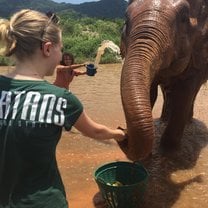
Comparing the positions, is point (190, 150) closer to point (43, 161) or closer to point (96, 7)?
point (43, 161)

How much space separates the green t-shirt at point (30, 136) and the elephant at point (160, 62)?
3.90ft

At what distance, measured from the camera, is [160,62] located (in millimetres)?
4637

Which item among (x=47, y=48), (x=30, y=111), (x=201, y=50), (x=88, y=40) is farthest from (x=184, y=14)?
(x=88, y=40)

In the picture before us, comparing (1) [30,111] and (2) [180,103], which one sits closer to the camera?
(1) [30,111]

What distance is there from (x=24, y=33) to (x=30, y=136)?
52 cm

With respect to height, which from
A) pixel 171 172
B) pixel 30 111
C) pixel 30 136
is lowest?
pixel 171 172

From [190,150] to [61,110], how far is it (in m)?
4.20

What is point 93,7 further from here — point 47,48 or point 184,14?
point 47,48

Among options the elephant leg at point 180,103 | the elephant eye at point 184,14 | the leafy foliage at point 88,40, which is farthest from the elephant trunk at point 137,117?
the leafy foliage at point 88,40

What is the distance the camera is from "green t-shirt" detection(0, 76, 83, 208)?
2334mm

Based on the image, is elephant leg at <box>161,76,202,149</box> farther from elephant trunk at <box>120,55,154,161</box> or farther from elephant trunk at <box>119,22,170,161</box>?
elephant trunk at <box>120,55,154,161</box>

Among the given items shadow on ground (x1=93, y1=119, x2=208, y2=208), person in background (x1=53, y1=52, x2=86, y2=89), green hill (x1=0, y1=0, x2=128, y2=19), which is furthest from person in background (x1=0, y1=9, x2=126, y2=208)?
green hill (x1=0, y1=0, x2=128, y2=19)

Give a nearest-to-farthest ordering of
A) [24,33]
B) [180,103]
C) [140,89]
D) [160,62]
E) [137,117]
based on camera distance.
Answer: [24,33], [137,117], [140,89], [160,62], [180,103]

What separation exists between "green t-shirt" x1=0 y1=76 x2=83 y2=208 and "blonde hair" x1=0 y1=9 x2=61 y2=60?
15 centimetres
